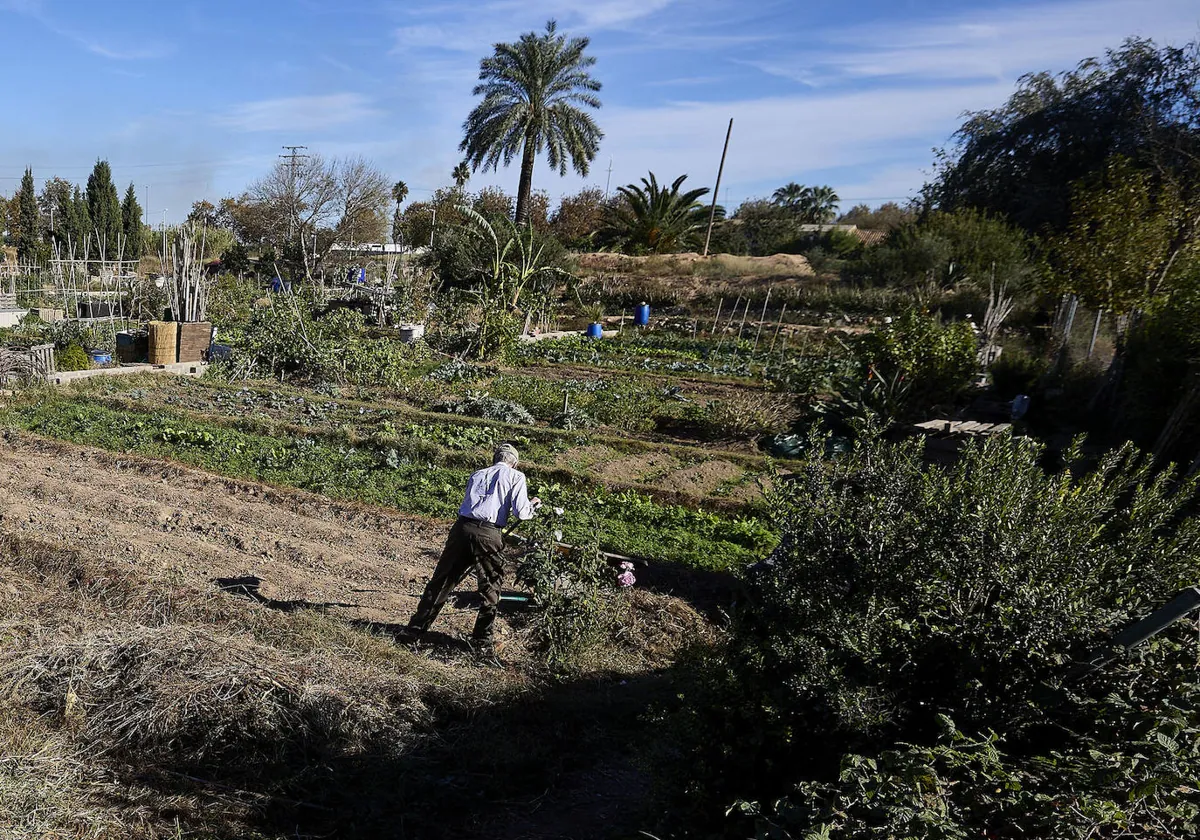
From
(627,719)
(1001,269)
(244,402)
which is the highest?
(1001,269)

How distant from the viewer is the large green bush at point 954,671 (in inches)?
99.6

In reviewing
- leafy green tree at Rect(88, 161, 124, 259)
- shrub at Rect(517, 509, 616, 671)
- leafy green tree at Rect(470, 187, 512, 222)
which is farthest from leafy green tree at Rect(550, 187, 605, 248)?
shrub at Rect(517, 509, 616, 671)

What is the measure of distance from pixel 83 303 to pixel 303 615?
58.0 ft

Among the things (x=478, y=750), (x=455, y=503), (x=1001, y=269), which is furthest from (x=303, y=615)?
(x=1001, y=269)

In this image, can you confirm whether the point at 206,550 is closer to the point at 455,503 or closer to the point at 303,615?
the point at 303,615

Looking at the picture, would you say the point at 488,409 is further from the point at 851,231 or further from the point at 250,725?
the point at 851,231

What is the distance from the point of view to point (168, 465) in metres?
9.48

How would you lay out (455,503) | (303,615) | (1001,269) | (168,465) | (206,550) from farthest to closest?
1. (1001,269)
2. (168,465)
3. (455,503)
4. (206,550)
5. (303,615)

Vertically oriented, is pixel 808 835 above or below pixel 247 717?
above

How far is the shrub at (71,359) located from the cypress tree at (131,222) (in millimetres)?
30074

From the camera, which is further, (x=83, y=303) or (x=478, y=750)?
(x=83, y=303)

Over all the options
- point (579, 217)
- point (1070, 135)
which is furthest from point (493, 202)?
point (1070, 135)

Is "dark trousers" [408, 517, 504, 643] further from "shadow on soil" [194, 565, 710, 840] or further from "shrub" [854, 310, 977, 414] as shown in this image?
"shrub" [854, 310, 977, 414]

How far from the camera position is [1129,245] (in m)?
13.2
